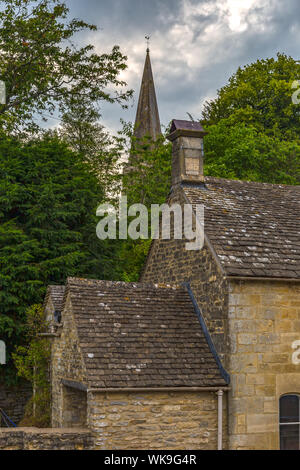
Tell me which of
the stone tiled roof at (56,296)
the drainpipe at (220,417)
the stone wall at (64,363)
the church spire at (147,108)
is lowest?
the drainpipe at (220,417)

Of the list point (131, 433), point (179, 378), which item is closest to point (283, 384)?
point (179, 378)

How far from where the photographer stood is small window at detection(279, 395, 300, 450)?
12.1 m

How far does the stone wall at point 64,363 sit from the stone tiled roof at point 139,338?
50cm

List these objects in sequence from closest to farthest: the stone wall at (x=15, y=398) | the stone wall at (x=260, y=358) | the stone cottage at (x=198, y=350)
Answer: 1. the stone cottage at (x=198, y=350)
2. the stone wall at (x=260, y=358)
3. the stone wall at (x=15, y=398)

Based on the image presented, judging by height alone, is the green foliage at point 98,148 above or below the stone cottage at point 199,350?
above

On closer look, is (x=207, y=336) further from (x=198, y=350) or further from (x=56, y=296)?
(x=56, y=296)

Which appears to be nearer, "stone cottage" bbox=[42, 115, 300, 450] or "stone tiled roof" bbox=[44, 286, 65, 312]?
"stone cottage" bbox=[42, 115, 300, 450]

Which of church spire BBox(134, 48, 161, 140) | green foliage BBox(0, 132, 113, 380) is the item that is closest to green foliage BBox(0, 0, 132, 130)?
green foliage BBox(0, 132, 113, 380)

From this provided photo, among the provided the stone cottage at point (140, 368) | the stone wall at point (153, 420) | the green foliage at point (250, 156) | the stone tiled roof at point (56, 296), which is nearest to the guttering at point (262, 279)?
the stone cottage at point (140, 368)

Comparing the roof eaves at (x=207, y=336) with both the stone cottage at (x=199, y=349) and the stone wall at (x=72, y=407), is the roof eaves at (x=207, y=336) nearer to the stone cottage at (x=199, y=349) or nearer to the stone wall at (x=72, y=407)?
the stone cottage at (x=199, y=349)

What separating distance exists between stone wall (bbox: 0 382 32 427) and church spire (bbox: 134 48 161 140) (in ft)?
106

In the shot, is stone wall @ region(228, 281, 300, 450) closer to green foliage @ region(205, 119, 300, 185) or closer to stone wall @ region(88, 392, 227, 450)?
stone wall @ region(88, 392, 227, 450)

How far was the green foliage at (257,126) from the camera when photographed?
93.0ft
